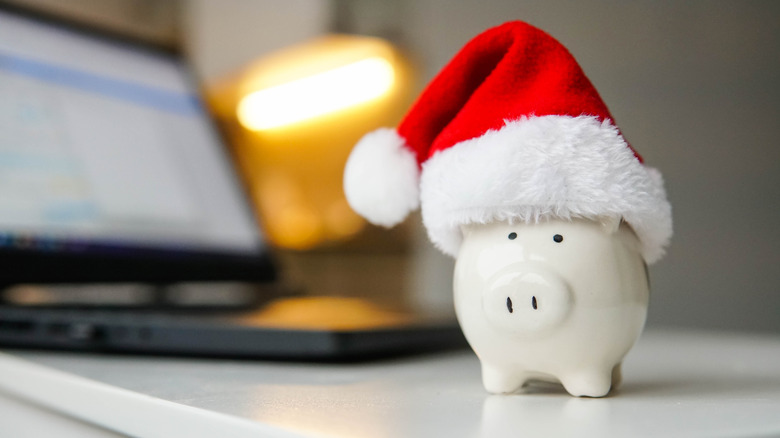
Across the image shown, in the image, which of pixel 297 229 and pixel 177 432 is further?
pixel 297 229

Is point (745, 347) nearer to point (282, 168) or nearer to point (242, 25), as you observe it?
point (242, 25)

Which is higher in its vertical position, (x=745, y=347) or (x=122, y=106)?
(x=122, y=106)

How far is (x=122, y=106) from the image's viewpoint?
72 centimetres

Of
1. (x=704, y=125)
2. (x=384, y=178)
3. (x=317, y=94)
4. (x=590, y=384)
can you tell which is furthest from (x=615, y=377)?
(x=317, y=94)

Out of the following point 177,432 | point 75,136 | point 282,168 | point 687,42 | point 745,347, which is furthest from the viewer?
point 282,168

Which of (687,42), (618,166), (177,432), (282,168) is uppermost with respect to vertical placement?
(282,168)

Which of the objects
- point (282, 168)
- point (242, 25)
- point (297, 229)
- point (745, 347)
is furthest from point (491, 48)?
point (282, 168)

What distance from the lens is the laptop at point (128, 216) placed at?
A: 0.44 metres

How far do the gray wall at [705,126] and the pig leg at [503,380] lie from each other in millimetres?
805

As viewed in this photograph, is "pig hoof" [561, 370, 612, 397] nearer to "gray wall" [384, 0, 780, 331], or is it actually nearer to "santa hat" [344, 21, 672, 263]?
"santa hat" [344, 21, 672, 263]

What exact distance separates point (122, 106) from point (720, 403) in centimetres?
67

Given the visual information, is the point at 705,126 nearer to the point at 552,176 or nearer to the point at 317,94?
the point at 552,176

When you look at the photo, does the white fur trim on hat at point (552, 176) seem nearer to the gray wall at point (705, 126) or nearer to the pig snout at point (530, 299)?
the pig snout at point (530, 299)

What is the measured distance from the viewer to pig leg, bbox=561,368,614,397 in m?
0.28
